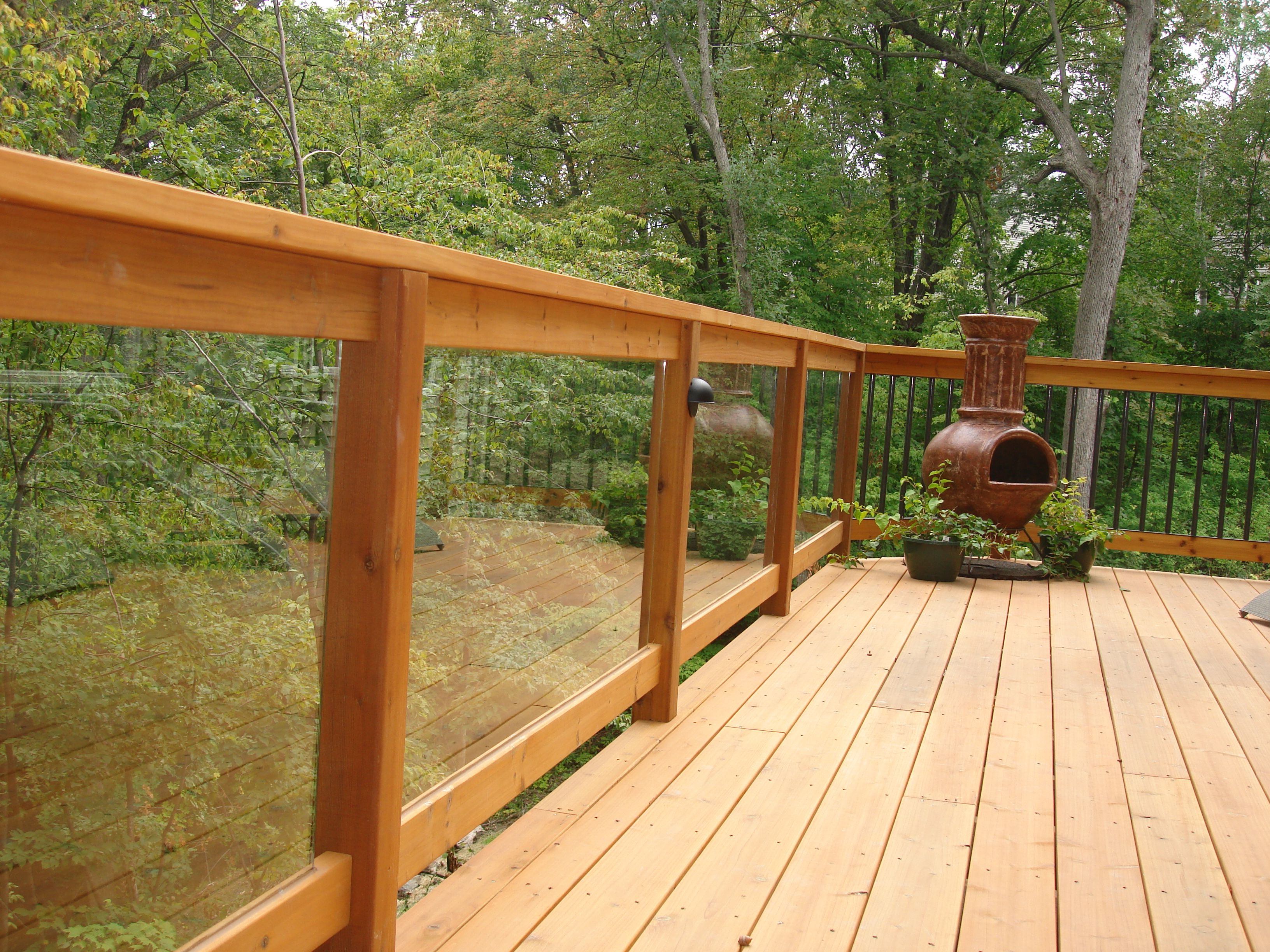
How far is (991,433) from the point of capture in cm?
541

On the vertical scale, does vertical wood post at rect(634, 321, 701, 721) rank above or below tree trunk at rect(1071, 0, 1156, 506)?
below

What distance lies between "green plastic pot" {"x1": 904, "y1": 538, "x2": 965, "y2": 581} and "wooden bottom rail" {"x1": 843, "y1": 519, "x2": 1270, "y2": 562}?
1081 millimetres

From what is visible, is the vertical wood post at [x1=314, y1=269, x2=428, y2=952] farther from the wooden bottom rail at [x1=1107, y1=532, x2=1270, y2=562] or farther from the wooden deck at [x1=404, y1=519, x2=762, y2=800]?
the wooden bottom rail at [x1=1107, y1=532, x2=1270, y2=562]

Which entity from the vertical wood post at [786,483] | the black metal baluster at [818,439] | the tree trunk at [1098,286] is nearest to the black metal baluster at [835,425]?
the black metal baluster at [818,439]

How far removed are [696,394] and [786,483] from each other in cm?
162

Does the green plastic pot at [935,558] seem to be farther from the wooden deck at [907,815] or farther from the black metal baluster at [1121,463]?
the wooden deck at [907,815]

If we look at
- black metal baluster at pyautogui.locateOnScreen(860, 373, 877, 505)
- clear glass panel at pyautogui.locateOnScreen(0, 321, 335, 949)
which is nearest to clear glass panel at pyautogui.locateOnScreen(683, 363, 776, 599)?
clear glass panel at pyautogui.locateOnScreen(0, 321, 335, 949)

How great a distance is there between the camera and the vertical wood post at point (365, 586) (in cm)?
153

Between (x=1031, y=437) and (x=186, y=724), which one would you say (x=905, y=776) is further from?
(x=1031, y=437)

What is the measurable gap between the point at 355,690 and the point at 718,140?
12.9 meters

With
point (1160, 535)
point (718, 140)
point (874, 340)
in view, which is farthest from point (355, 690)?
point (874, 340)

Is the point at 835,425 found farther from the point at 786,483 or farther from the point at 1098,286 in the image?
the point at 1098,286

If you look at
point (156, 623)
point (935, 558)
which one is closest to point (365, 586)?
point (156, 623)

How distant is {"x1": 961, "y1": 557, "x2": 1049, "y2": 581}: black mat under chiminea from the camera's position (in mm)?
5598
